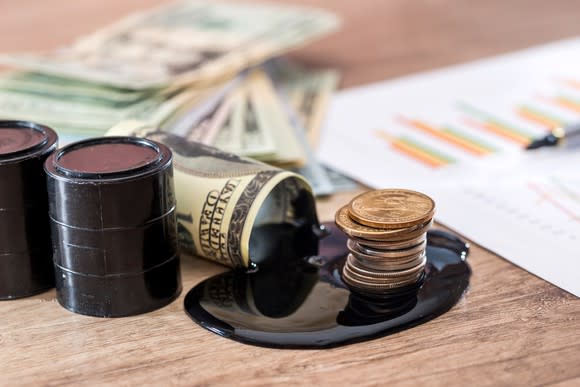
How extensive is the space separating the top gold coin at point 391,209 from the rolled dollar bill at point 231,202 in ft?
0.29

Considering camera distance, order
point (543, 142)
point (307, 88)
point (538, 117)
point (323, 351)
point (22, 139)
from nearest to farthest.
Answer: point (323, 351) < point (22, 139) < point (543, 142) < point (538, 117) < point (307, 88)

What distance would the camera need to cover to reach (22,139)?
0.75m

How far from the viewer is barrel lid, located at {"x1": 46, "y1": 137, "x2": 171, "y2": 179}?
679mm

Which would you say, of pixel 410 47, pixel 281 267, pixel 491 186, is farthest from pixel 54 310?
pixel 410 47

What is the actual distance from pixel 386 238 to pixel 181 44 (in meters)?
0.67

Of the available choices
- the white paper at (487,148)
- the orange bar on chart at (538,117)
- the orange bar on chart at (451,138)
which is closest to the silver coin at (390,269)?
the white paper at (487,148)

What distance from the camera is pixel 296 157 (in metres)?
0.97

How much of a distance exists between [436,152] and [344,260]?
0.96ft

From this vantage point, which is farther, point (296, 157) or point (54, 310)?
point (296, 157)

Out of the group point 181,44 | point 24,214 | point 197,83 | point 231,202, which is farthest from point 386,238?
point 181,44

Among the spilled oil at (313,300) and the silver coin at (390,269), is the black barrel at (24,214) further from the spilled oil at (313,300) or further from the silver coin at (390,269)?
the silver coin at (390,269)

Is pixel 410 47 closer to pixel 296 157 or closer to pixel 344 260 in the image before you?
pixel 296 157

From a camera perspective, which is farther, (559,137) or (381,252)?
(559,137)

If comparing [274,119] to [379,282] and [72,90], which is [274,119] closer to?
[72,90]
